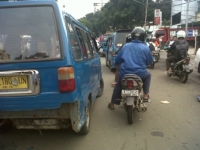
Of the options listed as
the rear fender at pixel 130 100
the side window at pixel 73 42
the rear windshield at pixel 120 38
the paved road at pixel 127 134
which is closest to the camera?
the side window at pixel 73 42

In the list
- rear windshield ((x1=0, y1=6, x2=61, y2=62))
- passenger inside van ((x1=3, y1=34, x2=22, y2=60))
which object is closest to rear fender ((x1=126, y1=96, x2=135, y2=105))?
rear windshield ((x1=0, y1=6, x2=61, y2=62))

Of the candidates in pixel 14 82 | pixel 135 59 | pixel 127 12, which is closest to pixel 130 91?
pixel 135 59

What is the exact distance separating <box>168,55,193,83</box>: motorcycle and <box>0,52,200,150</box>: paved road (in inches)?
92.0

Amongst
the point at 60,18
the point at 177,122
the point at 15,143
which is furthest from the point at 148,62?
the point at 15,143

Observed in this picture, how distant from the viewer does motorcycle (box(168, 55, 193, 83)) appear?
7.22 m

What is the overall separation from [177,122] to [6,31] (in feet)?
11.0

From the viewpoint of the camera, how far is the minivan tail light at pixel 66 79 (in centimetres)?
257

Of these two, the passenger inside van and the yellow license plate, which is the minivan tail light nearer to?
the yellow license plate

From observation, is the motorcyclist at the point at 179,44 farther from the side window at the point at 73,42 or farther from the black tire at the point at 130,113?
the side window at the point at 73,42

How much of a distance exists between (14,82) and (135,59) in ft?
7.63

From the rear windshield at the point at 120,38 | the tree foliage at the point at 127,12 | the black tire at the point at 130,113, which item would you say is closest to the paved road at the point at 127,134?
the black tire at the point at 130,113

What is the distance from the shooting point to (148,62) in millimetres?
4281

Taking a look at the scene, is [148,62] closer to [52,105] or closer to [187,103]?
[187,103]

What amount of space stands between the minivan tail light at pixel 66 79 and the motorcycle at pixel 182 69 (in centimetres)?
562
